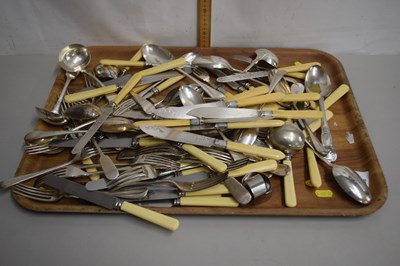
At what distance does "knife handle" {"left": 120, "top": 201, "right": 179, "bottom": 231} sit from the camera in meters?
0.54

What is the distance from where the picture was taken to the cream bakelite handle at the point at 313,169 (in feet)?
1.95

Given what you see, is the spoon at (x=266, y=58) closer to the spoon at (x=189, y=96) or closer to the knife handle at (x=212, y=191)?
the spoon at (x=189, y=96)

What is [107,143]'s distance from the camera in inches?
25.0

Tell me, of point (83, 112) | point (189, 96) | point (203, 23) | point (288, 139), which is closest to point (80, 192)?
point (83, 112)

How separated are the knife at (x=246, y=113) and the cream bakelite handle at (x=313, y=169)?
0.08m

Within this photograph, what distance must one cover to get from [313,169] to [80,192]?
1.49ft

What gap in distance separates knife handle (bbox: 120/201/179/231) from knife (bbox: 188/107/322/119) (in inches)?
8.5

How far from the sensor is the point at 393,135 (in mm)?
728

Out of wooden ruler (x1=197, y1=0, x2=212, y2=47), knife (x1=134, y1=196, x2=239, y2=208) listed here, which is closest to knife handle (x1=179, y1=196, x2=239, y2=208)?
knife (x1=134, y1=196, x2=239, y2=208)

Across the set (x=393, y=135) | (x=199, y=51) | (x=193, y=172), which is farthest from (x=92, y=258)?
(x=393, y=135)

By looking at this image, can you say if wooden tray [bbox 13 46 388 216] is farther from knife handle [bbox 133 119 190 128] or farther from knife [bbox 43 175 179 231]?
knife handle [bbox 133 119 190 128]

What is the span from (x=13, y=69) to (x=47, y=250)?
0.62m

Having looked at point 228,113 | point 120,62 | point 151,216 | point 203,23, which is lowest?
point 151,216

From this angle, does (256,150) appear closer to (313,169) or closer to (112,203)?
(313,169)
